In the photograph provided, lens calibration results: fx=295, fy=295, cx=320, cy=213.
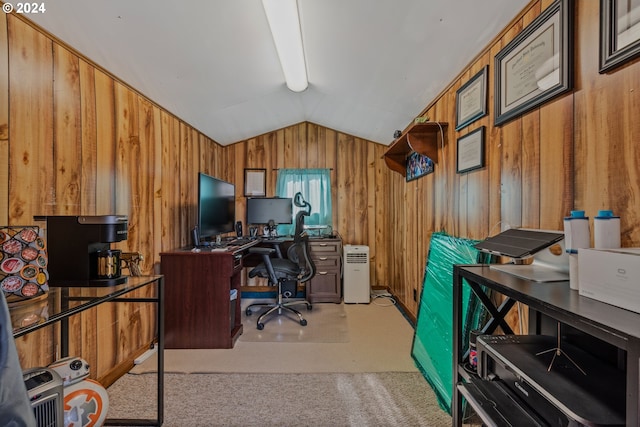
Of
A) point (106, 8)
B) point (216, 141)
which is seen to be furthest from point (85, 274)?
point (216, 141)

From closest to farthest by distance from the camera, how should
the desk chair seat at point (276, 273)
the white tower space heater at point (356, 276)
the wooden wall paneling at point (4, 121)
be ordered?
the wooden wall paneling at point (4, 121) → the desk chair seat at point (276, 273) → the white tower space heater at point (356, 276)

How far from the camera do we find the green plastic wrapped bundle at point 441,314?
1.67 metres

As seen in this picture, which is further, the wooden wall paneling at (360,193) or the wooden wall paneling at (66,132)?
the wooden wall paneling at (360,193)

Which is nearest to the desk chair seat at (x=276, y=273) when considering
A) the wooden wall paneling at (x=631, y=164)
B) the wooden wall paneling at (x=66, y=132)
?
the wooden wall paneling at (x=66, y=132)

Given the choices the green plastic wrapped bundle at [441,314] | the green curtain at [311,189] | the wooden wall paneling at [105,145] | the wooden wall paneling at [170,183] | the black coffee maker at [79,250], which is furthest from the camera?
the green curtain at [311,189]

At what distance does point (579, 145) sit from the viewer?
110 centimetres

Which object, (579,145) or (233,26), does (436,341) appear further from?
(233,26)

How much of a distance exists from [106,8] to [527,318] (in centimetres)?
252

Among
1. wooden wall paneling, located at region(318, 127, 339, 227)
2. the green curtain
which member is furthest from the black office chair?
wooden wall paneling, located at region(318, 127, 339, 227)

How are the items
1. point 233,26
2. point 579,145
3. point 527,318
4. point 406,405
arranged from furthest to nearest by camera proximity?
1. point 233,26
2. point 406,405
3. point 527,318
4. point 579,145

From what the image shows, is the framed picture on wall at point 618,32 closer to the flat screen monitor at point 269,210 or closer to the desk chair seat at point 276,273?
the desk chair seat at point 276,273

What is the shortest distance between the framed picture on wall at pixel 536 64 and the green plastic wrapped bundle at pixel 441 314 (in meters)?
0.81

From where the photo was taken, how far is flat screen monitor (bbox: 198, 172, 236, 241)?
8.98 feet

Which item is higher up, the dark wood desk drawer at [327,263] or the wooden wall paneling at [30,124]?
the wooden wall paneling at [30,124]
